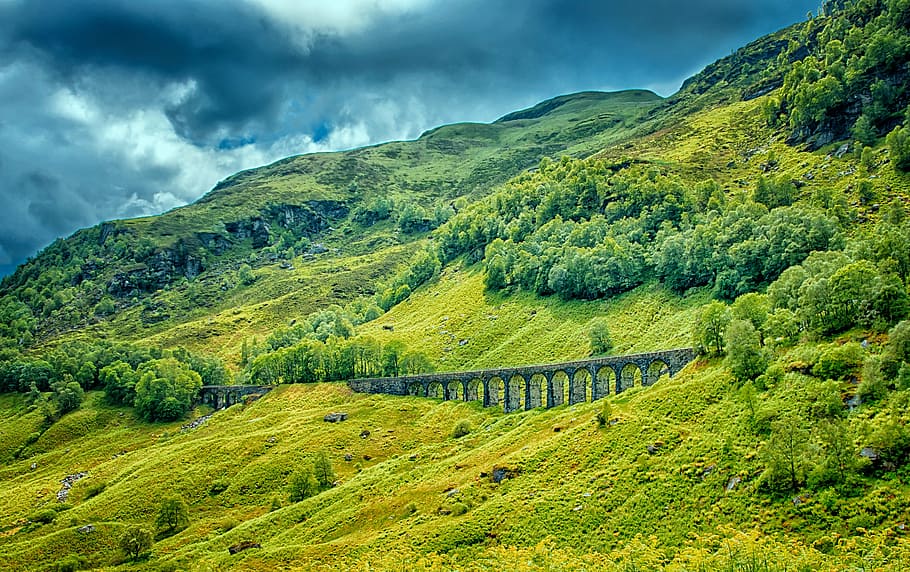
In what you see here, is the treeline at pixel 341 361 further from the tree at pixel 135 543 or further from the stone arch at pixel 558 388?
the tree at pixel 135 543

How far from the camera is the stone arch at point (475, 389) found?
115m

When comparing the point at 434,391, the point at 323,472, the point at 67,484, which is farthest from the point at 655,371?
the point at 67,484

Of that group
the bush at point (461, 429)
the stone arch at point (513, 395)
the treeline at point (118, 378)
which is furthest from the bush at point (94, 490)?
the stone arch at point (513, 395)

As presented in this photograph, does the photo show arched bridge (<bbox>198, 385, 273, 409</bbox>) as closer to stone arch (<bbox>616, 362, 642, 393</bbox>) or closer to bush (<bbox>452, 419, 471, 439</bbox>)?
bush (<bbox>452, 419, 471, 439</bbox>)

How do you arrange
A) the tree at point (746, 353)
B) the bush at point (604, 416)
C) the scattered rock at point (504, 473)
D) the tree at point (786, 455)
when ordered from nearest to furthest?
the tree at point (786, 455), the tree at point (746, 353), the scattered rock at point (504, 473), the bush at point (604, 416)

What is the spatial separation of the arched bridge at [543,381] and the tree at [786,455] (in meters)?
34.3

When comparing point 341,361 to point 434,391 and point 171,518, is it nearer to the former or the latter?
point 434,391

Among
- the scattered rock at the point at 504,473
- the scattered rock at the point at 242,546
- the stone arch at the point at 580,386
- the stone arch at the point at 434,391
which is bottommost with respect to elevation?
the scattered rock at the point at 242,546

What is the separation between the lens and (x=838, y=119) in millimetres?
168625

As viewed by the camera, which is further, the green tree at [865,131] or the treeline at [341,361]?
the green tree at [865,131]

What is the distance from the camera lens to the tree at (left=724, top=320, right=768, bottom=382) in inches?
2553

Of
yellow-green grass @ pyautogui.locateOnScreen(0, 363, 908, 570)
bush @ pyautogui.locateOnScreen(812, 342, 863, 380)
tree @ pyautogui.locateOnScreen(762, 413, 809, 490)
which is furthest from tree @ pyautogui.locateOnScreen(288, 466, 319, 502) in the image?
bush @ pyautogui.locateOnScreen(812, 342, 863, 380)

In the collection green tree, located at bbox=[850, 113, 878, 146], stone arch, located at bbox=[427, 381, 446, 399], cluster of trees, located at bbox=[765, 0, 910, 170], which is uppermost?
cluster of trees, located at bbox=[765, 0, 910, 170]

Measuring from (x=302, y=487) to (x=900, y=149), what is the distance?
5842 inches
